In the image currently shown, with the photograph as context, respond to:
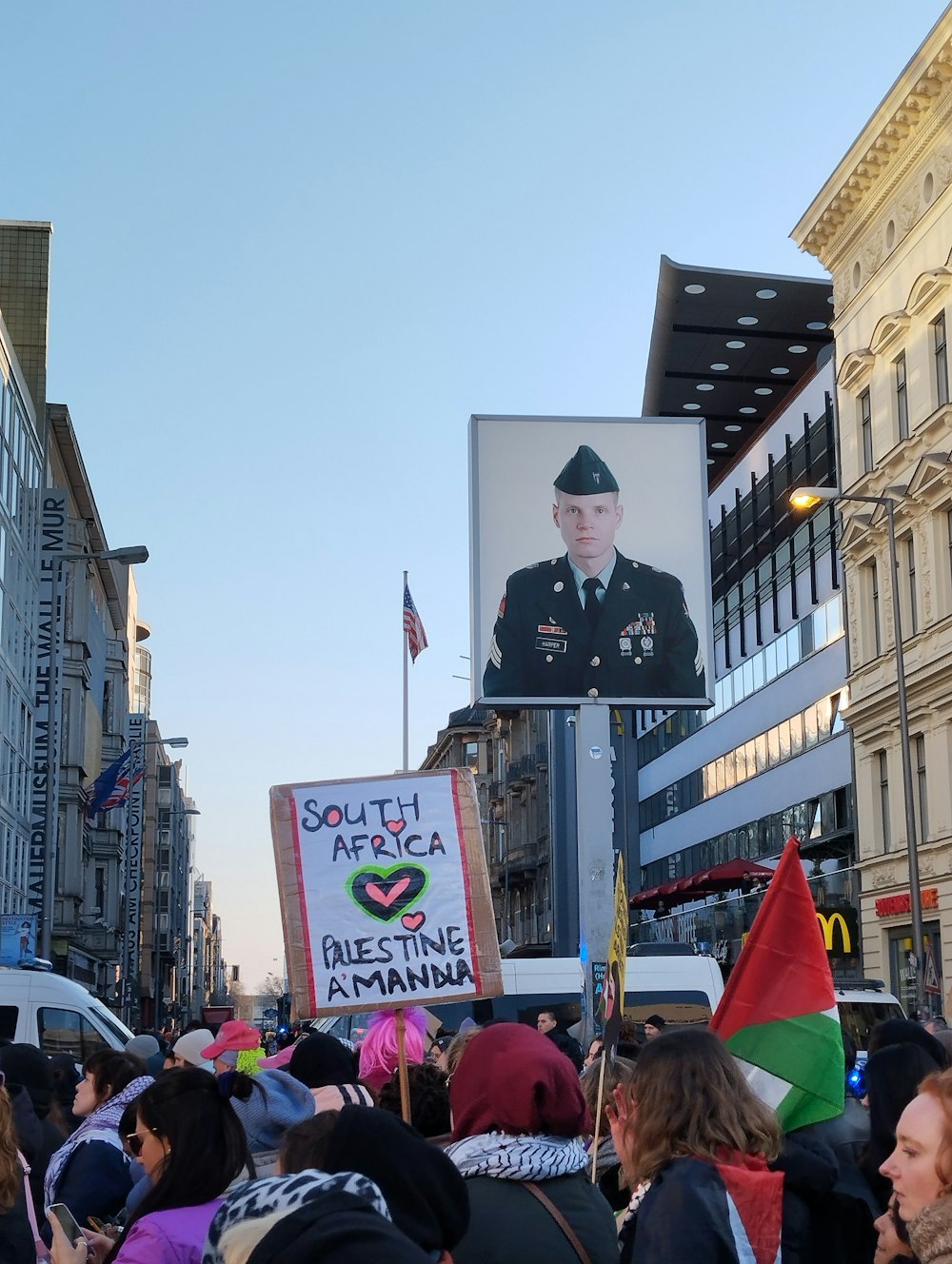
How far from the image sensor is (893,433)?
1630 inches

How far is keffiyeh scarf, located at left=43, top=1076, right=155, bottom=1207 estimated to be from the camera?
7.18 m

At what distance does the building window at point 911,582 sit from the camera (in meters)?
40.1

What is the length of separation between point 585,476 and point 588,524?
79 cm

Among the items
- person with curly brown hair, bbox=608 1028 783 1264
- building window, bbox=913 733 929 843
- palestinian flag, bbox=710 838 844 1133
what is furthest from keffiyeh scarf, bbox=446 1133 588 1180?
building window, bbox=913 733 929 843

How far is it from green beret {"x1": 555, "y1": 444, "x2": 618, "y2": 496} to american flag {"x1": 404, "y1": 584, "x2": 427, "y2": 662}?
18797 millimetres

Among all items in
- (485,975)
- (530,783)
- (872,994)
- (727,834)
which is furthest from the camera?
(530,783)

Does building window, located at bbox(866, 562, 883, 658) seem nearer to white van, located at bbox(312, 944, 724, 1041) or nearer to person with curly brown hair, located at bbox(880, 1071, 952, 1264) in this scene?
white van, located at bbox(312, 944, 724, 1041)

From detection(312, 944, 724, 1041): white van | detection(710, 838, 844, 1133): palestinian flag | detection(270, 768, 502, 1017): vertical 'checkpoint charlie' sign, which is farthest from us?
detection(312, 944, 724, 1041): white van

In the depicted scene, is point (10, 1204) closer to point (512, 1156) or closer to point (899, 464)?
point (512, 1156)

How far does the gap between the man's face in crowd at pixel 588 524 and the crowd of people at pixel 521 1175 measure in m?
19.7

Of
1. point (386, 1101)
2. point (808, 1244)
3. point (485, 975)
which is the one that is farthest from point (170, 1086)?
point (386, 1101)

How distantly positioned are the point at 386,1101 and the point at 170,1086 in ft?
11.9

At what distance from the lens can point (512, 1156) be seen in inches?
184

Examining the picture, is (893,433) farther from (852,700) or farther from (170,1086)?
(170,1086)
